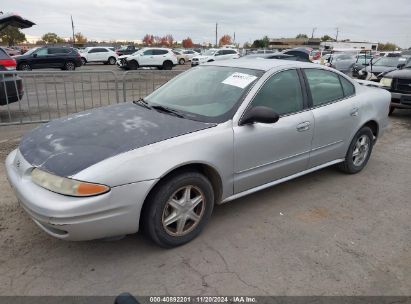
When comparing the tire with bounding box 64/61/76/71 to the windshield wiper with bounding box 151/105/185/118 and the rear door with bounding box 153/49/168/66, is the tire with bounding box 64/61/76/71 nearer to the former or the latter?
the rear door with bounding box 153/49/168/66

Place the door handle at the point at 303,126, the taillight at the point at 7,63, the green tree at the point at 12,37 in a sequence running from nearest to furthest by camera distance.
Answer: the door handle at the point at 303,126 → the taillight at the point at 7,63 → the green tree at the point at 12,37

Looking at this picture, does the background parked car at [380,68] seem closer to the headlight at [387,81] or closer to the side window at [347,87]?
the headlight at [387,81]

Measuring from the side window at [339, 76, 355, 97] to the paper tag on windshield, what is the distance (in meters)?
1.63

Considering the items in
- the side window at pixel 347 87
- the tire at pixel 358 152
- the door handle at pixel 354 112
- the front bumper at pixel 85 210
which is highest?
the side window at pixel 347 87

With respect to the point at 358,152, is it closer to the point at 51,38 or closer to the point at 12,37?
the point at 12,37

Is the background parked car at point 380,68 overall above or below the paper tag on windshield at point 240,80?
below

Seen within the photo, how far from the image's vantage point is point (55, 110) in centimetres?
736

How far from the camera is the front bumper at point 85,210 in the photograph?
257 cm

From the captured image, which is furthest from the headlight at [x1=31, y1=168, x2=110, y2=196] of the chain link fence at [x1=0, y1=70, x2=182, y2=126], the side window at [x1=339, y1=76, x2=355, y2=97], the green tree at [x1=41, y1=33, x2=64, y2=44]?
the green tree at [x1=41, y1=33, x2=64, y2=44]

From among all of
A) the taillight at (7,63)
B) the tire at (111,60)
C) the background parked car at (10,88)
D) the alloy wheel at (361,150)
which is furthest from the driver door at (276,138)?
the tire at (111,60)

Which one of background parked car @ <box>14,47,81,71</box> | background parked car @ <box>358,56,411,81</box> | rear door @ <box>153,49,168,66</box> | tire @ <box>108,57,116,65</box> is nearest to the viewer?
background parked car @ <box>358,56,411,81</box>

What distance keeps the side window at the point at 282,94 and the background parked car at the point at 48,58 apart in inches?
858

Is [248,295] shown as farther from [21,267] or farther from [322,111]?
[322,111]

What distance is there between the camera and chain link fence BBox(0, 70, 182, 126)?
684cm
